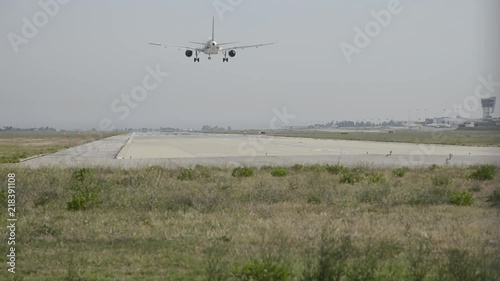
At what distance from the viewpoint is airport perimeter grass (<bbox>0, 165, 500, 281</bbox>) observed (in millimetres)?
8633

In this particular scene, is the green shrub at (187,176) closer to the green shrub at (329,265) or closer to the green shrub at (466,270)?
the green shrub at (329,265)

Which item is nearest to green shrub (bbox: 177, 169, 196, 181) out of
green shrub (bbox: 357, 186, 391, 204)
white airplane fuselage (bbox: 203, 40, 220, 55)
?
green shrub (bbox: 357, 186, 391, 204)

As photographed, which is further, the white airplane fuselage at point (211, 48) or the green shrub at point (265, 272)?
the white airplane fuselage at point (211, 48)

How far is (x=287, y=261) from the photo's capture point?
9484 mm

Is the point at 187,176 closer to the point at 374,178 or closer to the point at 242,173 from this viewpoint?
the point at 242,173

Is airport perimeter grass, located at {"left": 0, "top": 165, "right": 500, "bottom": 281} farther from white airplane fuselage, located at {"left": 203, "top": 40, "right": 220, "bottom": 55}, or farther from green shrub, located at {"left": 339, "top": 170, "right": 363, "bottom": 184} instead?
white airplane fuselage, located at {"left": 203, "top": 40, "right": 220, "bottom": 55}

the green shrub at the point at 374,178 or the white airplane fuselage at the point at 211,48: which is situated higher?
the white airplane fuselage at the point at 211,48

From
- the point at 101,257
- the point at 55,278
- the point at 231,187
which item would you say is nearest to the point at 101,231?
the point at 101,257

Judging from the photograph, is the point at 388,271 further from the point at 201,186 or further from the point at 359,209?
the point at 201,186

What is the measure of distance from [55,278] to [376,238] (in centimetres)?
711

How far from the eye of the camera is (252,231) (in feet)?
42.7

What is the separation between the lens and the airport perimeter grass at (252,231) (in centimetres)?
863

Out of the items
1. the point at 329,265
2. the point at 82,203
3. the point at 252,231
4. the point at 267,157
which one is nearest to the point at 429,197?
the point at 252,231

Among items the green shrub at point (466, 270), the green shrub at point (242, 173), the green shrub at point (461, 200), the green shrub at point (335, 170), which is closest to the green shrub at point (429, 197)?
the green shrub at point (461, 200)
